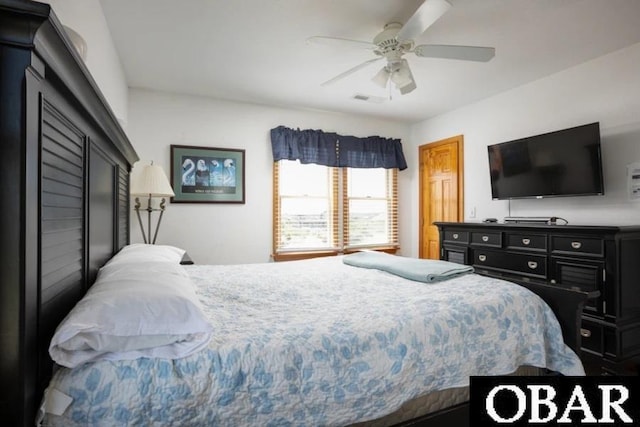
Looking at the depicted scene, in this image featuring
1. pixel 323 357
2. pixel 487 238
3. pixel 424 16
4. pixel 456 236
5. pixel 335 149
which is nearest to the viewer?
pixel 323 357

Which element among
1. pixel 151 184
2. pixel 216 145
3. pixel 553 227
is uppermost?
pixel 216 145

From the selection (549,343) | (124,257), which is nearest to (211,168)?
(124,257)

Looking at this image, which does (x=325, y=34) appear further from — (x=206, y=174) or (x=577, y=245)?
(x=577, y=245)

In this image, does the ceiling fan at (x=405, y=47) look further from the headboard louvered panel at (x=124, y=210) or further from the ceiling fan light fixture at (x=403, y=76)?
the headboard louvered panel at (x=124, y=210)

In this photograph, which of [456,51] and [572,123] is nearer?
[456,51]

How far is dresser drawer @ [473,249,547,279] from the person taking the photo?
9.78 feet

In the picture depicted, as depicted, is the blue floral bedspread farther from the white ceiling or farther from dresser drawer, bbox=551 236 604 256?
the white ceiling

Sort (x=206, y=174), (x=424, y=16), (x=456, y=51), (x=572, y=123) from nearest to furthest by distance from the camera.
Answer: (x=424, y=16)
(x=456, y=51)
(x=572, y=123)
(x=206, y=174)

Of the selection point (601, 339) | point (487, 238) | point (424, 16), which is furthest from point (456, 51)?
point (601, 339)

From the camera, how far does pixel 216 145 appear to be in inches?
158

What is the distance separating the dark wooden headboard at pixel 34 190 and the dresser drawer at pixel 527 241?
3.34m

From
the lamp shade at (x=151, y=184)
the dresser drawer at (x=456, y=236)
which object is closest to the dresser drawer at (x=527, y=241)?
the dresser drawer at (x=456, y=236)

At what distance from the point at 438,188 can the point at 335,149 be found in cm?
155

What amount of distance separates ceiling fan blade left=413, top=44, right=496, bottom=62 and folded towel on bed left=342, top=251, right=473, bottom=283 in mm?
1450
